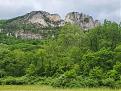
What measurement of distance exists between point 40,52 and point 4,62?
542cm

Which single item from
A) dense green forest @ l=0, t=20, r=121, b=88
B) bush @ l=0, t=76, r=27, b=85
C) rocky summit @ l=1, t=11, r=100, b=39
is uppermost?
rocky summit @ l=1, t=11, r=100, b=39

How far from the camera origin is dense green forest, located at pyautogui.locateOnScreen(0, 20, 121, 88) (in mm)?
41594

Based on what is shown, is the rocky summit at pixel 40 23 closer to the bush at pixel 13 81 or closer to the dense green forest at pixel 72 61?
the dense green forest at pixel 72 61

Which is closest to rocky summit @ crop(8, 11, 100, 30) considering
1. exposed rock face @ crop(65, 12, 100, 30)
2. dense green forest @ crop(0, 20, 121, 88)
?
exposed rock face @ crop(65, 12, 100, 30)

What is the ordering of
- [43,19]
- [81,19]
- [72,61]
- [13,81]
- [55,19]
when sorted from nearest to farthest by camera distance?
[13,81] → [72,61] → [81,19] → [43,19] → [55,19]

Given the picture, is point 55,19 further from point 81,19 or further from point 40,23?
point 81,19

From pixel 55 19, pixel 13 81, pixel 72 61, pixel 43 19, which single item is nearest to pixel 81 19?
pixel 55 19

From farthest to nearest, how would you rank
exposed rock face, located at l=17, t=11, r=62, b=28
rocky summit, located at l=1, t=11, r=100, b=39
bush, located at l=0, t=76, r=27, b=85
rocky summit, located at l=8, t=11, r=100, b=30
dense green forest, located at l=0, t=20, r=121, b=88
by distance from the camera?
1. exposed rock face, located at l=17, t=11, r=62, b=28
2. rocky summit, located at l=8, t=11, r=100, b=30
3. rocky summit, located at l=1, t=11, r=100, b=39
4. bush, located at l=0, t=76, r=27, b=85
5. dense green forest, located at l=0, t=20, r=121, b=88

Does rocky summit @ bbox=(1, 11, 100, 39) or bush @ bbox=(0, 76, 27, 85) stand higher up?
rocky summit @ bbox=(1, 11, 100, 39)

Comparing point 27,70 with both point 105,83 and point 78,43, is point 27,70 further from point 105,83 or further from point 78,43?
point 105,83

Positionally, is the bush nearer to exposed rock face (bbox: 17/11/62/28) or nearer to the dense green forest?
the dense green forest

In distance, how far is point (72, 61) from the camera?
48688 mm

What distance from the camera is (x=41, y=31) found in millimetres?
116500

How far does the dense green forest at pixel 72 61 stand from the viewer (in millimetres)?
41594
